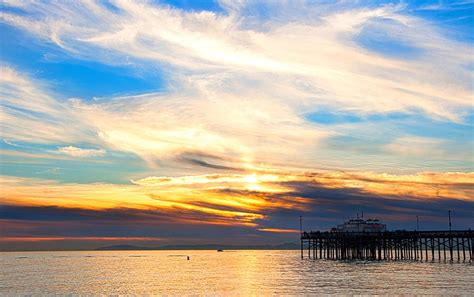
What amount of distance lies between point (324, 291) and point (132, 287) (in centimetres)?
2643

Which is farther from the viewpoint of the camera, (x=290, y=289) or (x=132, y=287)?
(x=132, y=287)

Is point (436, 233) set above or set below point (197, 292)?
above

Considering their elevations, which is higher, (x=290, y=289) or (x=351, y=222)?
(x=351, y=222)

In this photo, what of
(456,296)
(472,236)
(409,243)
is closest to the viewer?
Result: (456,296)

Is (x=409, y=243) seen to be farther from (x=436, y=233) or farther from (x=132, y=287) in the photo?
(x=132, y=287)

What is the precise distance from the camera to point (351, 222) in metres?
177

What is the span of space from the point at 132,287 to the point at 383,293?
3282cm

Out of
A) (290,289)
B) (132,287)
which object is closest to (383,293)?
(290,289)

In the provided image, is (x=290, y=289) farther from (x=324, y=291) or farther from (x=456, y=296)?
(x=456, y=296)

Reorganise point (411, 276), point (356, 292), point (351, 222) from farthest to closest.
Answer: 1. point (351, 222)
2. point (411, 276)
3. point (356, 292)

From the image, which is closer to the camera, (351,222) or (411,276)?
(411,276)

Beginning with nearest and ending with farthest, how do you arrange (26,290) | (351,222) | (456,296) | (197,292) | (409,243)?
(456,296) → (197,292) → (26,290) → (409,243) → (351,222)

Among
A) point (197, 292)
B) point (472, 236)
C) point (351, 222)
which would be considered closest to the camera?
point (197, 292)

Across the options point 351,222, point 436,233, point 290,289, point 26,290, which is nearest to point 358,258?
point 436,233
